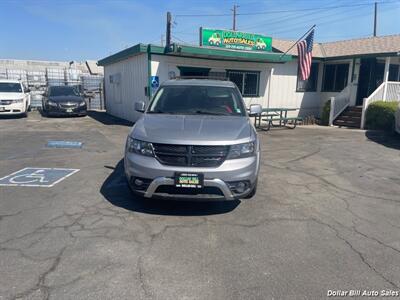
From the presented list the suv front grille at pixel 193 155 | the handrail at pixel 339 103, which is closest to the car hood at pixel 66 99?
the handrail at pixel 339 103

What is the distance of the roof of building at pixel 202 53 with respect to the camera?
1239cm

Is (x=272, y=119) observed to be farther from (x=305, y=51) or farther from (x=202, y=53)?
(x=202, y=53)

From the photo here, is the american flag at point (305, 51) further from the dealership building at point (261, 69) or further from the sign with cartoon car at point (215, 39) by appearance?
the sign with cartoon car at point (215, 39)

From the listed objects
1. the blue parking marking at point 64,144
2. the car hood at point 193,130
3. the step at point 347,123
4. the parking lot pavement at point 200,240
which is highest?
the car hood at point 193,130

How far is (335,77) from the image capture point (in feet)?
60.3

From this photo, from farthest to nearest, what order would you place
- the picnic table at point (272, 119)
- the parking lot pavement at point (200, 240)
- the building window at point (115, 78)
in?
1. the building window at point (115, 78)
2. the picnic table at point (272, 119)
3. the parking lot pavement at point (200, 240)

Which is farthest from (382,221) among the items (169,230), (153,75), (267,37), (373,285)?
(267,37)

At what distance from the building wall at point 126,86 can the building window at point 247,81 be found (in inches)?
164

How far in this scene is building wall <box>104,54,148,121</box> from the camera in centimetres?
1349

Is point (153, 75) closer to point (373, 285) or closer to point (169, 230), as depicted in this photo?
point (169, 230)

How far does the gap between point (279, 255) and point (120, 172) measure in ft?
13.4

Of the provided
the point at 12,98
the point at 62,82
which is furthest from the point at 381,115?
the point at 62,82

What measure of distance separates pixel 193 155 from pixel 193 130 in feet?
1.34

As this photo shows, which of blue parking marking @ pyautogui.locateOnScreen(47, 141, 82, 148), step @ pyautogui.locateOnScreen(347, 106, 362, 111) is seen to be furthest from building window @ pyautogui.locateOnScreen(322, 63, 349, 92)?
blue parking marking @ pyautogui.locateOnScreen(47, 141, 82, 148)
